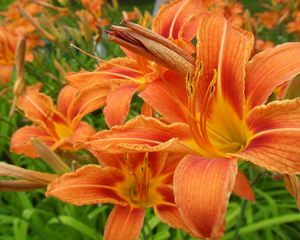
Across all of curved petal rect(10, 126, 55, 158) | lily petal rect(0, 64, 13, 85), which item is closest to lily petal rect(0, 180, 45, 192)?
curved petal rect(10, 126, 55, 158)

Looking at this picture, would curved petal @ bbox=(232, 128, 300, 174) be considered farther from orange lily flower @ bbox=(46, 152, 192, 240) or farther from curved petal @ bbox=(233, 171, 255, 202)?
orange lily flower @ bbox=(46, 152, 192, 240)

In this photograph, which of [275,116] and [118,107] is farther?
[118,107]

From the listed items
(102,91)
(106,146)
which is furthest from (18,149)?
(106,146)

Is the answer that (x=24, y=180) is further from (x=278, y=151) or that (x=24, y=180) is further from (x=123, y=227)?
(x=278, y=151)

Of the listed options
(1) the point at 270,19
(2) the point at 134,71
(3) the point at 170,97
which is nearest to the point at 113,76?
(2) the point at 134,71

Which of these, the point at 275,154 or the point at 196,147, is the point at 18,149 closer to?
the point at 196,147

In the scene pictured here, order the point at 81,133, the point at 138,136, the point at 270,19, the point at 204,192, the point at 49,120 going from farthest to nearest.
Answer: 1. the point at 270,19
2. the point at 49,120
3. the point at 81,133
4. the point at 138,136
5. the point at 204,192
